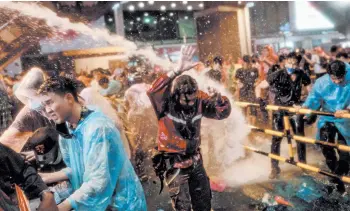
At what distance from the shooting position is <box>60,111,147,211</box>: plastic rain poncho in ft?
7.21

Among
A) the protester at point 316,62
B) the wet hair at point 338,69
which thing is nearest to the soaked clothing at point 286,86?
the wet hair at point 338,69

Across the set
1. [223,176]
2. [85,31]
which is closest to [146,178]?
[223,176]

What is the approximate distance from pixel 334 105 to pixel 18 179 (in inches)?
165

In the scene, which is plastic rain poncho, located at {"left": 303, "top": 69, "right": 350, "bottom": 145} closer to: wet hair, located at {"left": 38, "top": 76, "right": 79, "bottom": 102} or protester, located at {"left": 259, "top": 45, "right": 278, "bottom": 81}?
wet hair, located at {"left": 38, "top": 76, "right": 79, "bottom": 102}

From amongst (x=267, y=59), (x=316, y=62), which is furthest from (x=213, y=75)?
(x=316, y=62)

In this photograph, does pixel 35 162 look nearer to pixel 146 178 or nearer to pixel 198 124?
pixel 198 124

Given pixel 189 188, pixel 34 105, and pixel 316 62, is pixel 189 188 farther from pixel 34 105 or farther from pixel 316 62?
pixel 316 62

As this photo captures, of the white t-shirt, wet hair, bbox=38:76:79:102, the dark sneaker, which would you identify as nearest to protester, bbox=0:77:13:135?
wet hair, bbox=38:76:79:102

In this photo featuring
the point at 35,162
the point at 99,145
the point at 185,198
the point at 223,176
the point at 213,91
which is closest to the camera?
the point at 99,145

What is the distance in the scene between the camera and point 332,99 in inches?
186

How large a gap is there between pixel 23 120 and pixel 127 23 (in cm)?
3243

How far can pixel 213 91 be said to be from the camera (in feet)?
12.6

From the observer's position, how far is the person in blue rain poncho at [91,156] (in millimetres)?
2201

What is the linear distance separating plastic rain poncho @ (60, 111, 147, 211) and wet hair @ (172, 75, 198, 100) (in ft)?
4.12
